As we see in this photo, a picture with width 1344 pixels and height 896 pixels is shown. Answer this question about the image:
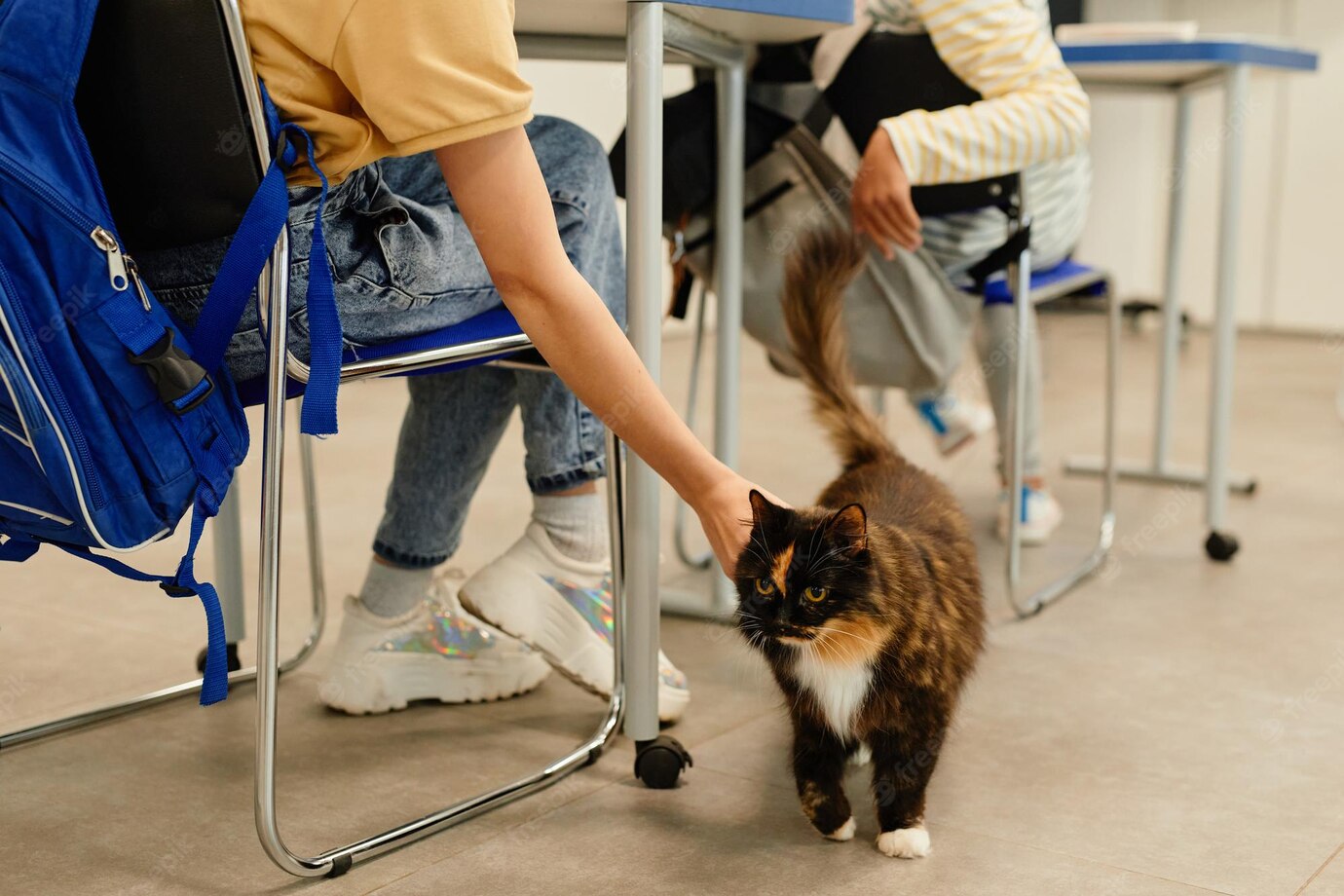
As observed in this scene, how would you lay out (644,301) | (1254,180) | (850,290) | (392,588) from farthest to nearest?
(1254,180) → (850,290) → (392,588) → (644,301)

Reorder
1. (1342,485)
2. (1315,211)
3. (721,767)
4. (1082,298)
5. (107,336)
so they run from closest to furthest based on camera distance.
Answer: (107,336) → (721,767) → (1082,298) → (1342,485) → (1315,211)

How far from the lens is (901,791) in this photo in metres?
1.16

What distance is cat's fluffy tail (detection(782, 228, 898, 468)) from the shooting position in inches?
56.9

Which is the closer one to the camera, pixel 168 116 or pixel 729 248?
pixel 168 116

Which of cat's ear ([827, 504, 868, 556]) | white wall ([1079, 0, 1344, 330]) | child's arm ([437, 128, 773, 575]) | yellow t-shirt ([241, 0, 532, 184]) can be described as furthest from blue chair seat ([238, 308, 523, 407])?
white wall ([1079, 0, 1344, 330])

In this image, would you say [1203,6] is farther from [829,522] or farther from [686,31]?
[829,522]

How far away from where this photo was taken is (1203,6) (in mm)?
5344

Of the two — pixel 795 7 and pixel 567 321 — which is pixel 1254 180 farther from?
pixel 567 321

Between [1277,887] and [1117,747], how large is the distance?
1.02 ft

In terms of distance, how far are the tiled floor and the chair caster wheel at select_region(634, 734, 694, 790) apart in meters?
0.01

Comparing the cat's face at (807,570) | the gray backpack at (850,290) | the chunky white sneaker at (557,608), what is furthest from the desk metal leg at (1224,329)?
the cat's face at (807,570)

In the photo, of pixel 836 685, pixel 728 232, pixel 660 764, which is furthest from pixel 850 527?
pixel 728 232

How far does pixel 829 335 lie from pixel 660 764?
51 cm

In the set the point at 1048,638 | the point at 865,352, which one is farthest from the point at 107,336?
the point at 1048,638
